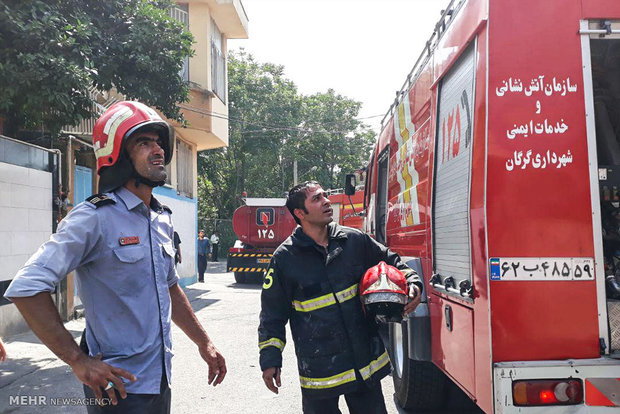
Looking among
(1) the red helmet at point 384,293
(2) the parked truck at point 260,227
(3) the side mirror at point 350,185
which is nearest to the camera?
(1) the red helmet at point 384,293

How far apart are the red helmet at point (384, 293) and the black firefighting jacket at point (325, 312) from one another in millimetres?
146

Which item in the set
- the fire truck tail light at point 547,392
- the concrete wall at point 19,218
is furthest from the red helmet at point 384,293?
the concrete wall at point 19,218

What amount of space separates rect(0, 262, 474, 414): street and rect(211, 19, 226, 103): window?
9.49 metres

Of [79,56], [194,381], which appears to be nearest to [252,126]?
[79,56]

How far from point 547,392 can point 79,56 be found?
20.2 ft

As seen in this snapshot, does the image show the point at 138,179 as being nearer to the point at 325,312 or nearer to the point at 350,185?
the point at 325,312

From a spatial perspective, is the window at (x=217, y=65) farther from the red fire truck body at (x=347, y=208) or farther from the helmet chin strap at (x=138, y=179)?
the helmet chin strap at (x=138, y=179)

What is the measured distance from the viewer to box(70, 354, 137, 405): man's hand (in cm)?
195

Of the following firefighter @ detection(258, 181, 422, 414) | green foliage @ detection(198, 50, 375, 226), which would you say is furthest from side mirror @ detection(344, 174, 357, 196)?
green foliage @ detection(198, 50, 375, 226)

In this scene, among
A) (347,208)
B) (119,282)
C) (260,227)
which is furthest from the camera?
(347,208)

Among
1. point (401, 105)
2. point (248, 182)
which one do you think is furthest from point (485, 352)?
point (248, 182)

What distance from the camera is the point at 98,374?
197 cm

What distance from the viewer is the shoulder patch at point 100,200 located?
219 cm

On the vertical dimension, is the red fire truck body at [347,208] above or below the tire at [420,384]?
above
